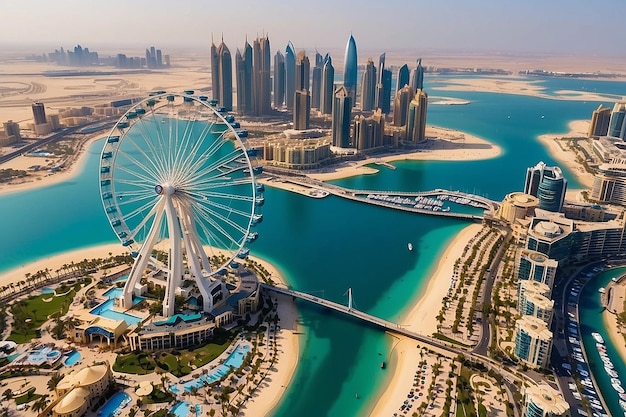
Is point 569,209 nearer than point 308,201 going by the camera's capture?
Yes

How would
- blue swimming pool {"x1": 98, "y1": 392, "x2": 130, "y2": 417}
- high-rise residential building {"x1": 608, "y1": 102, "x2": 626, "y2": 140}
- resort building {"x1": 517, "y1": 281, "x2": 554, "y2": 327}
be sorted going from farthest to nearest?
high-rise residential building {"x1": 608, "y1": 102, "x2": 626, "y2": 140} → resort building {"x1": 517, "y1": 281, "x2": 554, "y2": 327} → blue swimming pool {"x1": 98, "y1": 392, "x2": 130, "y2": 417}

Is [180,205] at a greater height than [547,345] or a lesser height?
greater

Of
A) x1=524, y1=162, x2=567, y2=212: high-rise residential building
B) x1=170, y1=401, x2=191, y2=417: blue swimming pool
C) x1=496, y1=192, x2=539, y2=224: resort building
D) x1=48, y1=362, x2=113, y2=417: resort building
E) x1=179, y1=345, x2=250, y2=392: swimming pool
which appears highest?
x1=524, y1=162, x2=567, y2=212: high-rise residential building

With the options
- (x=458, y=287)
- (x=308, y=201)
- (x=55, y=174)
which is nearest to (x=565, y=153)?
(x=308, y=201)

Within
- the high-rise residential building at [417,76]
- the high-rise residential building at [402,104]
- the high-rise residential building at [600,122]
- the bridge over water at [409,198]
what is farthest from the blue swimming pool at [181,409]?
the high-rise residential building at [417,76]

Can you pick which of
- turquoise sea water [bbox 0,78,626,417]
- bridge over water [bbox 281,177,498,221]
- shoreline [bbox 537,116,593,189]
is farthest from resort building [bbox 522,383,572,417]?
shoreline [bbox 537,116,593,189]

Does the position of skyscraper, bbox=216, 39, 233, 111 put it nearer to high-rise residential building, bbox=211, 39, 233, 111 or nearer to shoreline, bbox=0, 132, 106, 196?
high-rise residential building, bbox=211, 39, 233, 111

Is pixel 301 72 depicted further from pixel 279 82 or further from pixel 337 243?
pixel 337 243

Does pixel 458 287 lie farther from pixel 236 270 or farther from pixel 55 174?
pixel 55 174
